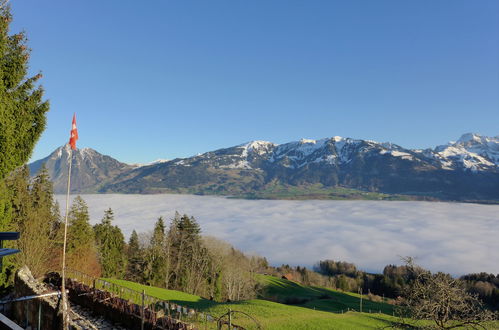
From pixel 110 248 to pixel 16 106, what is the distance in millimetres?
56657

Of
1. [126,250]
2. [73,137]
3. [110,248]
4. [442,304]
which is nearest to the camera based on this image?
[442,304]

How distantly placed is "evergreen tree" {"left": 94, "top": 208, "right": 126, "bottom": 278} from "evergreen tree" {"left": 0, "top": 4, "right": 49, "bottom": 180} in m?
49.1

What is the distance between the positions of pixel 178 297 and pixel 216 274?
25.2m

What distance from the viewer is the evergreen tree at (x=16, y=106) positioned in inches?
724

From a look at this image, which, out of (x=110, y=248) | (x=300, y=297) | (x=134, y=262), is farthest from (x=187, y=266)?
(x=300, y=297)

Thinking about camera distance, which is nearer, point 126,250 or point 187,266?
point 187,266

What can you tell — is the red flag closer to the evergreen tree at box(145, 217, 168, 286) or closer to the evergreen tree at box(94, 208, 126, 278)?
the evergreen tree at box(145, 217, 168, 286)

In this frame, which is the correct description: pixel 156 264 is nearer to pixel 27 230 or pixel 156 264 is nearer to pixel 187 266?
pixel 187 266

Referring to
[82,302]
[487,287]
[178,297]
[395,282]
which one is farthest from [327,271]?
[82,302]

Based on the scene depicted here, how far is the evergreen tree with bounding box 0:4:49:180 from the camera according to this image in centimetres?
1840

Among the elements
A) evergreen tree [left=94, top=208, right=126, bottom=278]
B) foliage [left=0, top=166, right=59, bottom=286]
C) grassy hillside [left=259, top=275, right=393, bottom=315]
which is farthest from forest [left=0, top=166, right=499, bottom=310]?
grassy hillside [left=259, top=275, right=393, bottom=315]

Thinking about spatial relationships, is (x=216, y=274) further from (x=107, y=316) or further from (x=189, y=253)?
(x=107, y=316)

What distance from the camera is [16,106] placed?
64.0 feet

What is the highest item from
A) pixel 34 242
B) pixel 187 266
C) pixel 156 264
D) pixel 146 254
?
pixel 34 242
